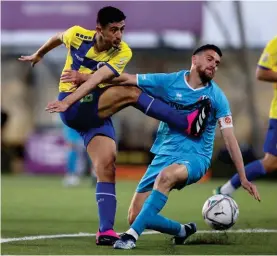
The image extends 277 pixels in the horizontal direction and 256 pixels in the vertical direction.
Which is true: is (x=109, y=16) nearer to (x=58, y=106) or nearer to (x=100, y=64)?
(x=100, y=64)

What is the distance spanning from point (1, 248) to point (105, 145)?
1286mm

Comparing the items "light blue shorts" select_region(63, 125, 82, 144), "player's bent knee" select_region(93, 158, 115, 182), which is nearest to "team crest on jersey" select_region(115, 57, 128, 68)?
"player's bent knee" select_region(93, 158, 115, 182)

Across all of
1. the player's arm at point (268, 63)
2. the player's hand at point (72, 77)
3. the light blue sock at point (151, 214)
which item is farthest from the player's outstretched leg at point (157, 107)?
the player's arm at point (268, 63)

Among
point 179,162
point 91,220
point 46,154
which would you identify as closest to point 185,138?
point 179,162

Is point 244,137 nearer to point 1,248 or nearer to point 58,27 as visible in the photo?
point 58,27

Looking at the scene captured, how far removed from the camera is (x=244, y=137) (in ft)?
69.6

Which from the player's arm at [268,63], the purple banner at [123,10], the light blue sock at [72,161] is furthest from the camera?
the purple banner at [123,10]

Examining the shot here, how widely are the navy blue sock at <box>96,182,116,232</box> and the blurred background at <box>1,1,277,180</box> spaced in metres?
9.38

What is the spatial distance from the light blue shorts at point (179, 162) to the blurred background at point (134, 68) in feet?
30.0

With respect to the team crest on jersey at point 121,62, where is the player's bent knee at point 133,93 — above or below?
below

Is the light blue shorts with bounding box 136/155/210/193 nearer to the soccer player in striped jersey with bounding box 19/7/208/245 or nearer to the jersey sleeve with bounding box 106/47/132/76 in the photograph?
the soccer player in striped jersey with bounding box 19/7/208/245

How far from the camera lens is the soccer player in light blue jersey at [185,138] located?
25.9ft

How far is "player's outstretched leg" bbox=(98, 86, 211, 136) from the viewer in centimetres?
807

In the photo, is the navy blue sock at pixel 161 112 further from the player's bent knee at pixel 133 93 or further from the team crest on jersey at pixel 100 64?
the team crest on jersey at pixel 100 64
